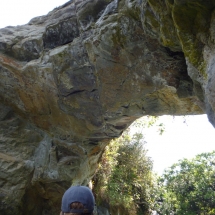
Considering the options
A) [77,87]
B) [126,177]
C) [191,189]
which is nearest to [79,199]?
[77,87]

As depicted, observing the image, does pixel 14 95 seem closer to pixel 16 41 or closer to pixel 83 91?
pixel 16 41

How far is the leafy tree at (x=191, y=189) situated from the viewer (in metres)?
16.4

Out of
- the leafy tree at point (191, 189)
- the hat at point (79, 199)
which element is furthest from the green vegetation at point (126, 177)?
the hat at point (79, 199)

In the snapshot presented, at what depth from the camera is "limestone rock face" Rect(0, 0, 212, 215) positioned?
15.2 feet

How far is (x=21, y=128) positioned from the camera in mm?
7148

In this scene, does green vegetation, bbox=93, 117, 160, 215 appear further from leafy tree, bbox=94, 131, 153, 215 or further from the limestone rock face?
the limestone rock face

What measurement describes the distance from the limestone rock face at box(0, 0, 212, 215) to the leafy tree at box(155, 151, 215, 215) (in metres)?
10.2

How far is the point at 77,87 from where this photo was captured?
596 centimetres

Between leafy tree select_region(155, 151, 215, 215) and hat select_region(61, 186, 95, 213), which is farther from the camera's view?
leafy tree select_region(155, 151, 215, 215)

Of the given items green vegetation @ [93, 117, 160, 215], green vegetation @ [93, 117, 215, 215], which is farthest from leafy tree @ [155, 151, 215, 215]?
green vegetation @ [93, 117, 160, 215]

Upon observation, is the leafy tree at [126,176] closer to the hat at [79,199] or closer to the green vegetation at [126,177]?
the green vegetation at [126,177]

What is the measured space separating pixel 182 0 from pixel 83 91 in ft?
12.0

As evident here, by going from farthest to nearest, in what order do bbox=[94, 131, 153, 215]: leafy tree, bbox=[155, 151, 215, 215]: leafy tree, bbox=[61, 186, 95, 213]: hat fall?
bbox=[155, 151, 215, 215]: leafy tree
bbox=[94, 131, 153, 215]: leafy tree
bbox=[61, 186, 95, 213]: hat

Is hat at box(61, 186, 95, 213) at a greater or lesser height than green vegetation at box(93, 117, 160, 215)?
lesser
